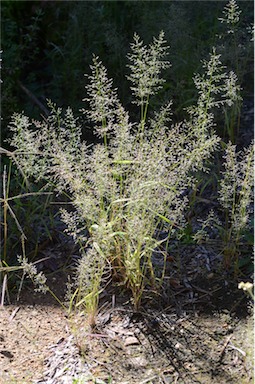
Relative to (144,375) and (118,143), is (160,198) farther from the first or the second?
(144,375)

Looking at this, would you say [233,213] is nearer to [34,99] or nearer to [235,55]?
[235,55]

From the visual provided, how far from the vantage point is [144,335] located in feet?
8.69

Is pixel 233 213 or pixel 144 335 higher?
pixel 233 213

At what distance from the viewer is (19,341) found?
2.64m

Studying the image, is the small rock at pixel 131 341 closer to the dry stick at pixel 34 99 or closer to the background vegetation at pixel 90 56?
the background vegetation at pixel 90 56

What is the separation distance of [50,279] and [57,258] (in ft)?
0.47

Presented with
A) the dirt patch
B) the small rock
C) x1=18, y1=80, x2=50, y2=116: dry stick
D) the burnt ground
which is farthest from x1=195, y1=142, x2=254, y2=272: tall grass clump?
x1=18, y1=80, x2=50, y2=116: dry stick

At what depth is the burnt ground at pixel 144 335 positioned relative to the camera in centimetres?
247

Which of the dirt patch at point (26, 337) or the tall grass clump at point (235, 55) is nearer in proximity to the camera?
the dirt patch at point (26, 337)

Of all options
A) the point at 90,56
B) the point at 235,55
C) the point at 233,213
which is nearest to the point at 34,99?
the point at 90,56

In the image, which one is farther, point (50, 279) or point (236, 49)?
point (236, 49)

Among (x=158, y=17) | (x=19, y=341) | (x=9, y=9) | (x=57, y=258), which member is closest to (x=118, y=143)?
(x=57, y=258)

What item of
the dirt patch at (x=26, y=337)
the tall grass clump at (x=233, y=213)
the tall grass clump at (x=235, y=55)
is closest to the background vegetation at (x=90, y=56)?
the tall grass clump at (x=235, y=55)

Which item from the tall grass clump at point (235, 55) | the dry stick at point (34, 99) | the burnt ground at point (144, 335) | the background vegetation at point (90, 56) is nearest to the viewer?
A: the burnt ground at point (144, 335)
